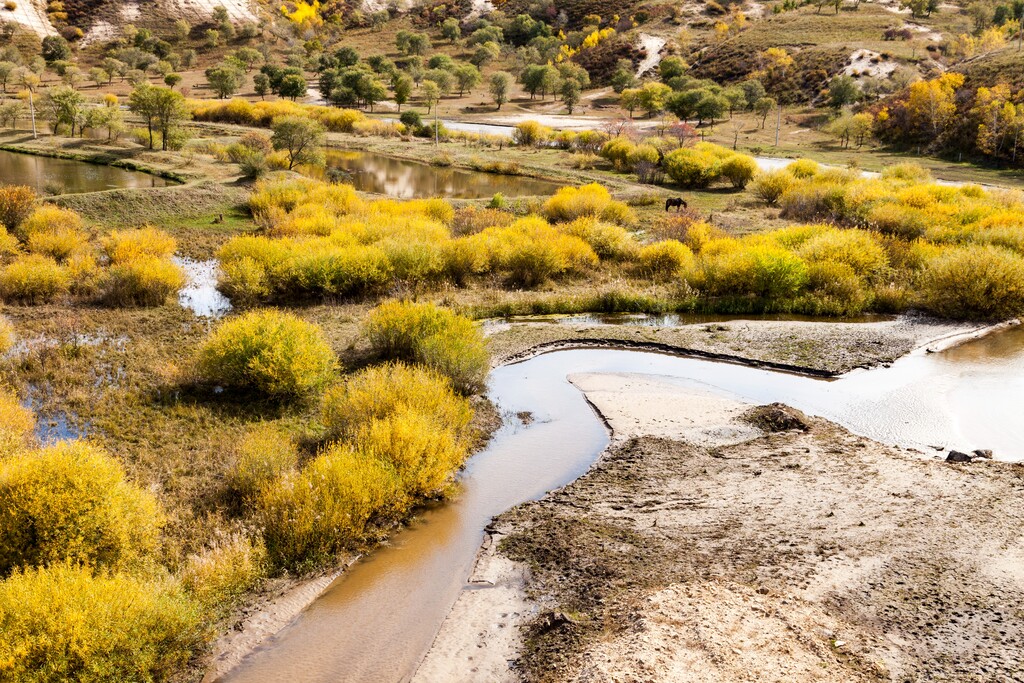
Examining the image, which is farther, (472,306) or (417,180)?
(417,180)

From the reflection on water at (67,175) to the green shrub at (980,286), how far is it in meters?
31.7

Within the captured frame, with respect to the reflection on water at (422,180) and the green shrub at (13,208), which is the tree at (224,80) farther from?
the green shrub at (13,208)

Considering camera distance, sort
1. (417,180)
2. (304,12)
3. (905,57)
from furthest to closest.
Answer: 1. (304,12)
2. (905,57)
3. (417,180)

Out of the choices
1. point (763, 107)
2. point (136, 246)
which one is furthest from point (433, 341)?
point (763, 107)

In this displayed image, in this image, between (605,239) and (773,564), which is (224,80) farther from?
(773,564)

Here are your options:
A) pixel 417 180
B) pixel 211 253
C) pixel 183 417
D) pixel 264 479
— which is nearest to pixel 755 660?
pixel 264 479

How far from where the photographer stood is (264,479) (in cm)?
990

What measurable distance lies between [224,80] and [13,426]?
6993cm

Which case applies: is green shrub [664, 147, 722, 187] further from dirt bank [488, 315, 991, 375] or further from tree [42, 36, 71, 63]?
tree [42, 36, 71, 63]

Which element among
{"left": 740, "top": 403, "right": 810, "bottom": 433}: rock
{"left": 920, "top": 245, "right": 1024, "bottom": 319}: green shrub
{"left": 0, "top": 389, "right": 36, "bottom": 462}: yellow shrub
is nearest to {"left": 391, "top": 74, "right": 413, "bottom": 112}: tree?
{"left": 920, "top": 245, "right": 1024, "bottom": 319}: green shrub

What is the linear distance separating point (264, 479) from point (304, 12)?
132m

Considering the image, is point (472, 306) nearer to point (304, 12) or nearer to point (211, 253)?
point (211, 253)

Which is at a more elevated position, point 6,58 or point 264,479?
point 6,58

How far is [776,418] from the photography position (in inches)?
506
